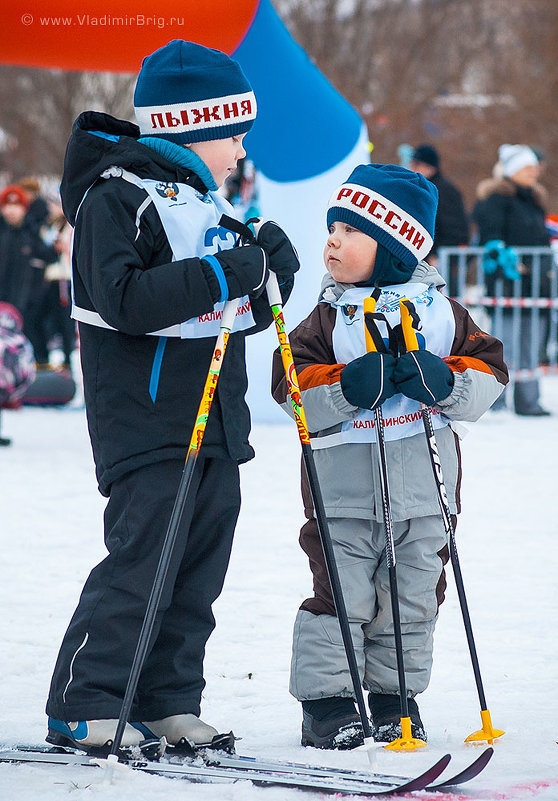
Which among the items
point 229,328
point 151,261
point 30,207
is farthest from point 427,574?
point 30,207

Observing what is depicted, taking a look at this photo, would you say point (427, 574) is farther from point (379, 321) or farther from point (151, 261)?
point (151, 261)

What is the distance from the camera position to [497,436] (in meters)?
9.08

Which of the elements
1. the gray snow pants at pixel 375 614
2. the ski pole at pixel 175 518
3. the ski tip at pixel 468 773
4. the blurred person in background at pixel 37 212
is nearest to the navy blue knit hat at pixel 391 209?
the ski pole at pixel 175 518

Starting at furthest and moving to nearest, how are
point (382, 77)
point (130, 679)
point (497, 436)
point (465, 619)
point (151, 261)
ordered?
point (382, 77)
point (497, 436)
point (465, 619)
point (151, 261)
point (130, 679)

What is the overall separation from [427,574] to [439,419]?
1.35 ft

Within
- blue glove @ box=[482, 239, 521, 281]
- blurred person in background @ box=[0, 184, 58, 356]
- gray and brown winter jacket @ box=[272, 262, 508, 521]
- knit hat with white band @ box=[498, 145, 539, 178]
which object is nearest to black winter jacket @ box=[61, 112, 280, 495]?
gray and brown winter jacket @ box=[272, 262, 508, 521]

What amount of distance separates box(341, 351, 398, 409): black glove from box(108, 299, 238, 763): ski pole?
1.23 feet

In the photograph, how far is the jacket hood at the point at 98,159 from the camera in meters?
2.74

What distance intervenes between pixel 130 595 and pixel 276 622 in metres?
1.61

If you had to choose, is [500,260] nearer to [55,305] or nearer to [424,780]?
[55,305]

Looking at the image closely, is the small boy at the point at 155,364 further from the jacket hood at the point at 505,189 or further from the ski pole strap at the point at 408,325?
the jacket hood at the point at 505,189

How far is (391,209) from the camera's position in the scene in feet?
10.2

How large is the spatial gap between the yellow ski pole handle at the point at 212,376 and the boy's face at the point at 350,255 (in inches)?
20.5

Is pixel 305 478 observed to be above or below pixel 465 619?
above
